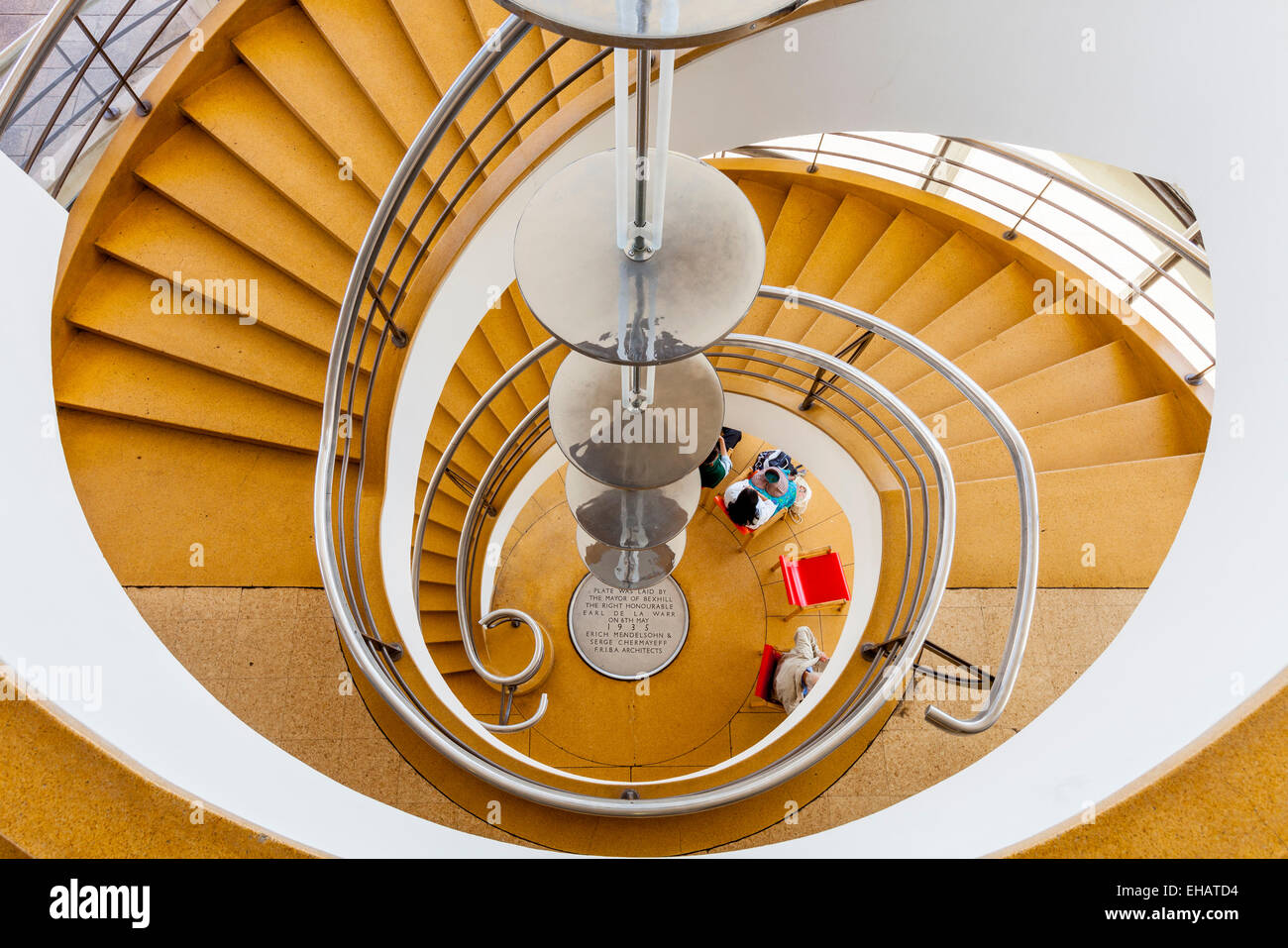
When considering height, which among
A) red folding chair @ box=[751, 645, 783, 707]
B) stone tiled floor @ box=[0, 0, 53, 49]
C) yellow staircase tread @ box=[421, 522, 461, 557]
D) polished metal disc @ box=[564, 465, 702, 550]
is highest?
stone tiled floor @ box=[0, 0, 53, 49]

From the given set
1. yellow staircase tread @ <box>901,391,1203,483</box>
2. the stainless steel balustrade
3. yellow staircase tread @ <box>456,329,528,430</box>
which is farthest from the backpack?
the stainless steel balustrade

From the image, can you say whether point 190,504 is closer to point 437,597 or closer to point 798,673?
point 437,597

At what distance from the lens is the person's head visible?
6.93 meters

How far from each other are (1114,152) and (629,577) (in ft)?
12.6

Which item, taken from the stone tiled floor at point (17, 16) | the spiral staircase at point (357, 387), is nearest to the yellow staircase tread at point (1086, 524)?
the spiral staircase at point (357, 387)

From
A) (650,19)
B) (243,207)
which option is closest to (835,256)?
(243,207)

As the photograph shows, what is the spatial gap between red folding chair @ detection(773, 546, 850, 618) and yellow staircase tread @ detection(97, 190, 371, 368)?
14.6 ft

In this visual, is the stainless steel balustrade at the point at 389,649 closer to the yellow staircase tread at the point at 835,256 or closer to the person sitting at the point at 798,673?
the person sitting at the point at 798,673

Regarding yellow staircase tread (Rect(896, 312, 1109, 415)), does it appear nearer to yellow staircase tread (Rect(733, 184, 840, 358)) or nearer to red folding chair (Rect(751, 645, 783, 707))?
yellow staircase tread (Rect(733, 184, 840, 358))

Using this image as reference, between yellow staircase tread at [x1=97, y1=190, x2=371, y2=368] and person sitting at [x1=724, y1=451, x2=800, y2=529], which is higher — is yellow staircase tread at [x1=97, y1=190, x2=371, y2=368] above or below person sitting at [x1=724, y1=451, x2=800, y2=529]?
above

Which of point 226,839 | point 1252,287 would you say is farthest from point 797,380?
point 226,839

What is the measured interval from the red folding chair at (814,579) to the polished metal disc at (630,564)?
2136mm

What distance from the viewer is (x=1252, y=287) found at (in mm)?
2961
